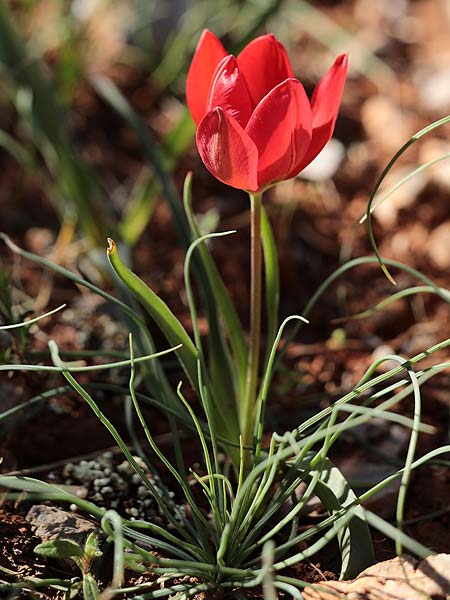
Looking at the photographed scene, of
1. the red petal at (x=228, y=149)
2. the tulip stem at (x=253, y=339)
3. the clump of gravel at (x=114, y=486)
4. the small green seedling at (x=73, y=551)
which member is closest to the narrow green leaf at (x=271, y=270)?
the tulip stem at (x=253, y=339)

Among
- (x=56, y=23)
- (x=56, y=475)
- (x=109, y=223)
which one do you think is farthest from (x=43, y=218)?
(x=56, y=475)

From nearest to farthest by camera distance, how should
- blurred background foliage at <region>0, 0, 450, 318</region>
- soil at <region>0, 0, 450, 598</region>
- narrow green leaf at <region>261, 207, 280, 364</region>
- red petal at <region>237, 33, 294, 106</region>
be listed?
red petal at <region>237, 33, 294, 106</region> → narrow green leaf at <region>261, 207, 280, 364</region> → soil at <region>0, 0, 450, 598</region> → blurred background foliage at <region>0, 0, 450, 318</region>

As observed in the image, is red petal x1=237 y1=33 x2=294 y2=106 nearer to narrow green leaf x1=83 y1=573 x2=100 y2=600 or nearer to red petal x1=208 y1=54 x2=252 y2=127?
red petal x1=208 y1=54 x2=252 y2=127

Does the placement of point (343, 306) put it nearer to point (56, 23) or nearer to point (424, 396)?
point (424, 396)

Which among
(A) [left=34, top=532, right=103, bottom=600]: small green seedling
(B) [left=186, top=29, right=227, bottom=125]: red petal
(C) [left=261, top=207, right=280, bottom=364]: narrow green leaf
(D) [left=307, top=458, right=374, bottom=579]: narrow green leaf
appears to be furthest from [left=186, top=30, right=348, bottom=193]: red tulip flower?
(A) [left=34, top=532, right=103, bottom=600]: small green seedling

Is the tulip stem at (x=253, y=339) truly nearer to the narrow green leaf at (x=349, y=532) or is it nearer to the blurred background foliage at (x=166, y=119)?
the narrow green leaf at (x=349, y=532)

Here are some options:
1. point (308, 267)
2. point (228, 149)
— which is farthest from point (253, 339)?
point (308, 267)
